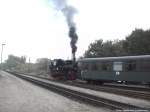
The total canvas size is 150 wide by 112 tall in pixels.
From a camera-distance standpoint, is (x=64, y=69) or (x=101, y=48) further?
(x=101, y=48)

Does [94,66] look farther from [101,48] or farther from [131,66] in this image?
[101,48]

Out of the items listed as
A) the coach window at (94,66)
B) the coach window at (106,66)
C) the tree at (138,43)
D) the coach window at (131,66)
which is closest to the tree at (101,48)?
the tree at (138,43)

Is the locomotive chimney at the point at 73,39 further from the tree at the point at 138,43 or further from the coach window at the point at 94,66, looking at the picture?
the tree at the point at 138,43

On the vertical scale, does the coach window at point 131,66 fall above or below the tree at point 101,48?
below

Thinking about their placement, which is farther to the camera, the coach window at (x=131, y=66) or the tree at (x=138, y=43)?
the tree at (x=138, y=43)

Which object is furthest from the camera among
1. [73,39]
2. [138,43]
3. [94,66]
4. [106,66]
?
[138,43]

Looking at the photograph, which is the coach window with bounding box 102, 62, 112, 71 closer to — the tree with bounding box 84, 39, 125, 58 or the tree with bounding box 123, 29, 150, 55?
the tree with bounding box 123, 29, 150, 55

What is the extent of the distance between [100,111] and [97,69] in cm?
1918

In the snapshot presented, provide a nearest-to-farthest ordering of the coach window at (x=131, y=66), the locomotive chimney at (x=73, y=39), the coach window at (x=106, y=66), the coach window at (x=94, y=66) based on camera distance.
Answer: the coach window at (x=131, y=66) → the coach window at (x=106, y=66) → the coach window at (x=94, y=66) → the locomotive chimney at (x=73, y=39)

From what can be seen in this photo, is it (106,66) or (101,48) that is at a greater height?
(101,48)

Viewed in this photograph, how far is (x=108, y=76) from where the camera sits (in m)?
31.1

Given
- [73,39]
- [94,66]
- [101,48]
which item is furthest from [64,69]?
[101,48]

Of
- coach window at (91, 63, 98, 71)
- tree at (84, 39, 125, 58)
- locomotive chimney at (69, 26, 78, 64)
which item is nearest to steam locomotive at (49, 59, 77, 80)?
locomotive chimney at (69, 26, 78, 64)

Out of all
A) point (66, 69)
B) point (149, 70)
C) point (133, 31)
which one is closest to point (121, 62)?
point (149, 70)
